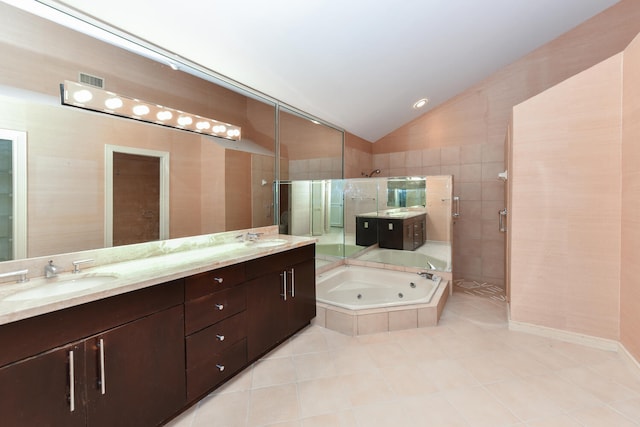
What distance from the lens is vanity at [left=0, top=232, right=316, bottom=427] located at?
97cm

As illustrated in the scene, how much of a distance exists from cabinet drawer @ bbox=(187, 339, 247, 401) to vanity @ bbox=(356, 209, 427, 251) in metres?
2.55

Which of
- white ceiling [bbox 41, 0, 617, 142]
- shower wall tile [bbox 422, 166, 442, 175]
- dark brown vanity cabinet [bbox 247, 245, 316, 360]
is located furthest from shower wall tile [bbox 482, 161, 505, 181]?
dark brown vanity cabinet [bbox 247, 245, 316, 360]

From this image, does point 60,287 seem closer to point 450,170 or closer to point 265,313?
point 265,313

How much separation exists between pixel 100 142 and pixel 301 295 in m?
1.79

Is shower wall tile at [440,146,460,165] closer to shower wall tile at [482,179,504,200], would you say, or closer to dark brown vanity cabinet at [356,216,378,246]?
shower wall tile at [482,179,504,200]

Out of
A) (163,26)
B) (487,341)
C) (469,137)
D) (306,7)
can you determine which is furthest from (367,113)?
(487,341)

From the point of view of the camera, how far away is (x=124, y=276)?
53.6 inches

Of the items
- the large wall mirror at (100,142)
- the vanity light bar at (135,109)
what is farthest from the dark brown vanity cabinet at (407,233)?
the vanity light bar at (135,109)

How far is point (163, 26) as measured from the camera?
176 cm

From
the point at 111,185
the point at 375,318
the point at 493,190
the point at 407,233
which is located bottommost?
the point at 375,318

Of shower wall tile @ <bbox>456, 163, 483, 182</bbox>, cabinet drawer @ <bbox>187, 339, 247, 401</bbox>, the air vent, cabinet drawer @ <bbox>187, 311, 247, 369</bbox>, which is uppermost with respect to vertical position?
the air vent

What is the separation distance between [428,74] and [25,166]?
359cm

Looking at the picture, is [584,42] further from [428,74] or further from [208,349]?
[208,349]

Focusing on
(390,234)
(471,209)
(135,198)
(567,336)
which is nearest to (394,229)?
(390,234)
